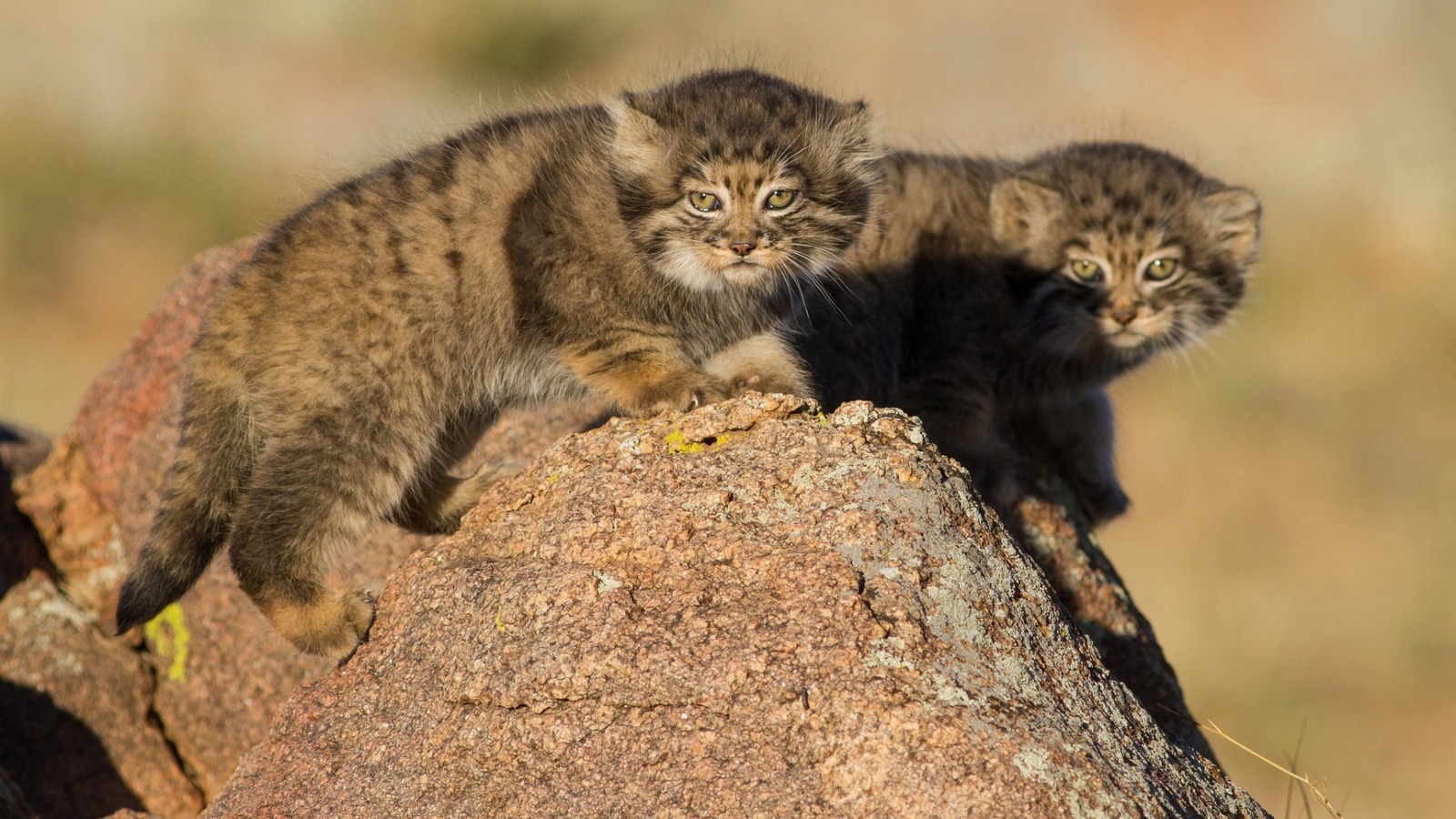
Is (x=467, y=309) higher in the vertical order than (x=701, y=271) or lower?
lower

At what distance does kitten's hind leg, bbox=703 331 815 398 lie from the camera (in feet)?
15.5

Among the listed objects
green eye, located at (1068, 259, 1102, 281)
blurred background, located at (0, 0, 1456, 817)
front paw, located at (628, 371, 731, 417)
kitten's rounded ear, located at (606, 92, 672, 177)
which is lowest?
blurred background, located at (0, 0, 1456, 817)

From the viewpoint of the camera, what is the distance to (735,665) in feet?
10.6

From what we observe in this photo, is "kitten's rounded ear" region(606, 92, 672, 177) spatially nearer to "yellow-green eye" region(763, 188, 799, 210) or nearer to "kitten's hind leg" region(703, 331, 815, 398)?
"yellow-green eye" region(763, 188, 799, 210)

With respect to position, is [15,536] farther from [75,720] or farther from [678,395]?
[678,395]

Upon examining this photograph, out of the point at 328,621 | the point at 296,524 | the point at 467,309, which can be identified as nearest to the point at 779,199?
the point at 467,309

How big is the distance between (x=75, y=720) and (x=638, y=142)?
3297 millimetres

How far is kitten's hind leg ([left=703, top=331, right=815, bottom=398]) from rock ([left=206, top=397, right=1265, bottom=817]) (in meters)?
0.79

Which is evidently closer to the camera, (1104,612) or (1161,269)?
(1104,612)

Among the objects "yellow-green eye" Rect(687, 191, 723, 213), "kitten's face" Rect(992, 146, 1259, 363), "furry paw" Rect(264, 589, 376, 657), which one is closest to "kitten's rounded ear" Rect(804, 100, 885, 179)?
"yellow-green eye" Rect(687, 191, 723, 213)

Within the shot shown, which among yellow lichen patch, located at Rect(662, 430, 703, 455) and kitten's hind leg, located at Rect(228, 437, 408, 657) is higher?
yellow lichen patch, located at Rect(662, 430, 703, 455)

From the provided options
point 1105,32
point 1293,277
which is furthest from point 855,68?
point 1293,277

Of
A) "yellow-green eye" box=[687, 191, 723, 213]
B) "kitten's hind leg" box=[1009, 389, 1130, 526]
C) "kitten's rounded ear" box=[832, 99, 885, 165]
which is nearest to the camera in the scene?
"yellow-green eye" box=[687, 191, 723, 213]

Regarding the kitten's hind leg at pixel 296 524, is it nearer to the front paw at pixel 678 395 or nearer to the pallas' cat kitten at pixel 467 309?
the pallas' cat kitten at pixel 467 309
